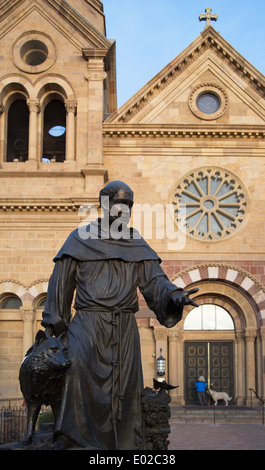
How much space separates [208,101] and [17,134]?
998 cm

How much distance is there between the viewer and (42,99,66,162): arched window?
101ft

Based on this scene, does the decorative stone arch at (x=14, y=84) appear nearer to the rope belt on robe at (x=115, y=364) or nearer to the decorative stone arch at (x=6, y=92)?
the decorative stone arch at (x=6, y=92)

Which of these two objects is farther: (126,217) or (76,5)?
(76,5)

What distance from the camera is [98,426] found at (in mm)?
5434

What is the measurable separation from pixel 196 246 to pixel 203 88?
685 cm

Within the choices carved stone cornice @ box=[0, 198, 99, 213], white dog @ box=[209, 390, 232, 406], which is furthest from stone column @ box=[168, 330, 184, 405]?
carved stone cornice @ box=[0, 198, 99, 213]

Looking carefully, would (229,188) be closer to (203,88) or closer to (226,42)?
(203,88)

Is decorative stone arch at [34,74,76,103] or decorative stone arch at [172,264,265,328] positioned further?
decorative stone arch at [34,74,76,103]

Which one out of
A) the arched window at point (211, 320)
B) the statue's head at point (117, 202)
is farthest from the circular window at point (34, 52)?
the statue's head at point (117, 202)

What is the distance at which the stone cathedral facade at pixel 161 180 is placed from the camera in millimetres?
24281

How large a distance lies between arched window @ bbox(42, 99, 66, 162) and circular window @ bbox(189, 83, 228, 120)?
23.1ft

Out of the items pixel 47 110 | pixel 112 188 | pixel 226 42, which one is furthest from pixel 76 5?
pixel 112 188

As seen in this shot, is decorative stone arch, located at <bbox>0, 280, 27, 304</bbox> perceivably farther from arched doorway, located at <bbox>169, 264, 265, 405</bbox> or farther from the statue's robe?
the statue's robe

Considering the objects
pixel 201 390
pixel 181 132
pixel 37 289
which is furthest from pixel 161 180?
pixel 201 390
